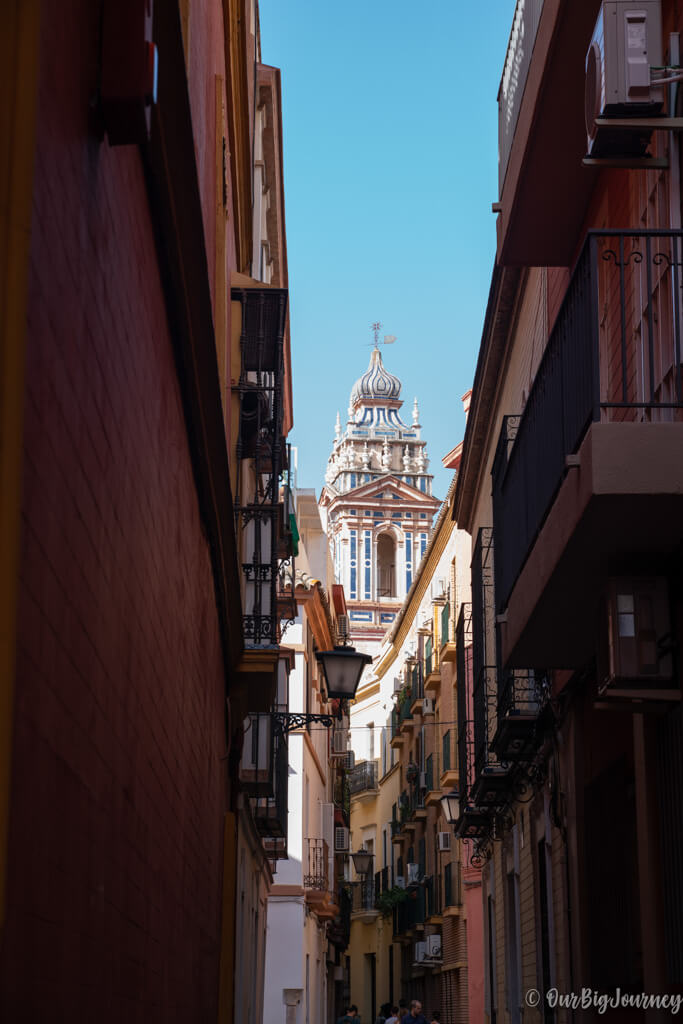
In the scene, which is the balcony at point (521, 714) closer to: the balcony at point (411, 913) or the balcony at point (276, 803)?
the balcony at point (276, 803)

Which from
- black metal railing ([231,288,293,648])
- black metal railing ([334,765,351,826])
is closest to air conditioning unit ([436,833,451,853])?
black metal railing ([334,765,351,826])

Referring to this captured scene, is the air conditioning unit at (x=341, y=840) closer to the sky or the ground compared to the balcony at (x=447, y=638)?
closer to the ground

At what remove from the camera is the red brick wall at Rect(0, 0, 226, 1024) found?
11.1 feet

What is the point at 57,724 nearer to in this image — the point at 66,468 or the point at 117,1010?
the point at 66,468

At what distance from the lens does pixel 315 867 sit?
31.9 metres

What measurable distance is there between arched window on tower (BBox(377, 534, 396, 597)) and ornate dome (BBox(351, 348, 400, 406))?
534 inches

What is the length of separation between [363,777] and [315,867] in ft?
91.2

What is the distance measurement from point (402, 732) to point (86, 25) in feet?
140

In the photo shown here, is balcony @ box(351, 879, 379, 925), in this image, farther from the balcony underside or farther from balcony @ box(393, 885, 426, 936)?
the balcony underside

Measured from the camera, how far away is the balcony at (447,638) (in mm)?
32344

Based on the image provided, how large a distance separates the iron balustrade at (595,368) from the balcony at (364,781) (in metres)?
48.0

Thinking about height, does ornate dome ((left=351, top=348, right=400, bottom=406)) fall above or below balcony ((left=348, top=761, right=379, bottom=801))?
above

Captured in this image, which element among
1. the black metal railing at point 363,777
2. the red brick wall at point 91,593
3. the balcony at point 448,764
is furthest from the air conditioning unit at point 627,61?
the black metal railing at point 363,777

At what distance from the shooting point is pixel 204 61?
965 cm
